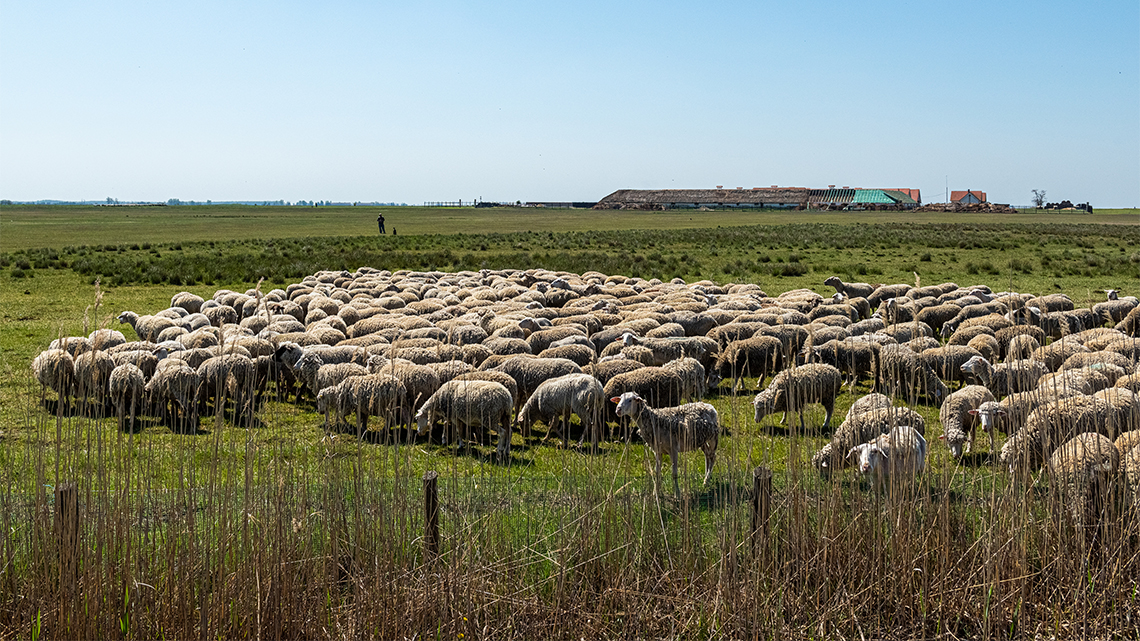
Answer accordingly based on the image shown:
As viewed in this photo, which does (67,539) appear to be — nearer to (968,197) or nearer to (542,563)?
(542,563)

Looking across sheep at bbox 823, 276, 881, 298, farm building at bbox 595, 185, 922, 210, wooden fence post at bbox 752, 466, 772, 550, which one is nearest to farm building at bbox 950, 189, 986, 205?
farm building at bbox 595, 185, 922, 210

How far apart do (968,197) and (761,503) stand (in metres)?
169

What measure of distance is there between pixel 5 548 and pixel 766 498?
430 cm

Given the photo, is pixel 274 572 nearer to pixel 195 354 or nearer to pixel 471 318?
pixel 195 354

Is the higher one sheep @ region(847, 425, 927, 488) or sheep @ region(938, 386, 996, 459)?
sheep @ region(847, 425, 927, 488)

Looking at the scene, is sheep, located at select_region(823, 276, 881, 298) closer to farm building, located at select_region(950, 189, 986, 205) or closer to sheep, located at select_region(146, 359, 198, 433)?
sheep, located at select_region(146, 359, 198, 433)

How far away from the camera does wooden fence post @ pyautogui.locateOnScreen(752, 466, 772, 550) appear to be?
16.0 feet

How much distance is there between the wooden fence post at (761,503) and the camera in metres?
4.86

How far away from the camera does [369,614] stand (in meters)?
4.55

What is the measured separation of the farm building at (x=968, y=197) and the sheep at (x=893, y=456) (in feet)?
529

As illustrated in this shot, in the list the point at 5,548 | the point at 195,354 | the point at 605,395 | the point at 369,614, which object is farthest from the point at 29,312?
the point at 369,614

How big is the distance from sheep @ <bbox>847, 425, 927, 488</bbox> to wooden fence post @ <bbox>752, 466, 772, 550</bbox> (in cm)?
79

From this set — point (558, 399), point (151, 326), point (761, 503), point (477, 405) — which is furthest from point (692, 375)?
point (151, 326)

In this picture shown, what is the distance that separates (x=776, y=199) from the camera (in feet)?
460
